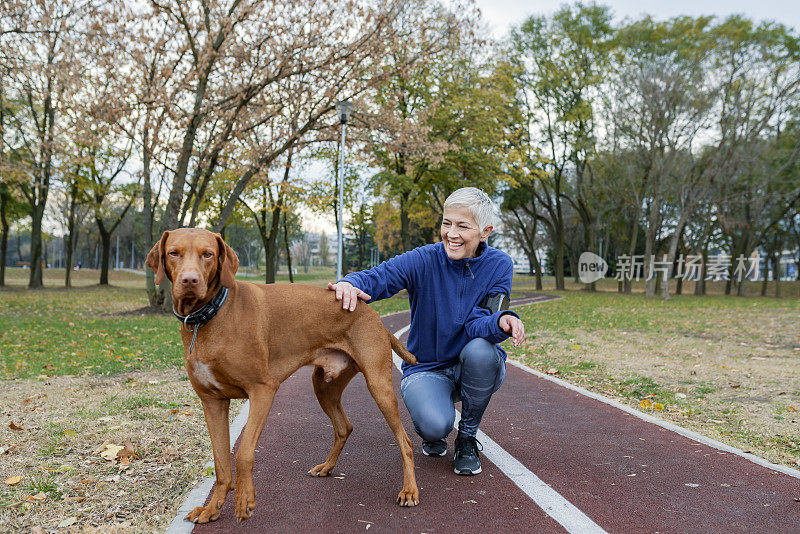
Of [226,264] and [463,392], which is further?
[463,392]

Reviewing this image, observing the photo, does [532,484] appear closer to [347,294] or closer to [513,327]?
[513,327]

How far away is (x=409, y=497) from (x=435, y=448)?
1.04m

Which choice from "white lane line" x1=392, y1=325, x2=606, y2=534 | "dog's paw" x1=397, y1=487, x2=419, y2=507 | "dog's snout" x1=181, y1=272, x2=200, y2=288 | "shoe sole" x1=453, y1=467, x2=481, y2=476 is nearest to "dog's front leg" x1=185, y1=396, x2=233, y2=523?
"dog's snout" x1=181, y1=272, x2=200, y2=288

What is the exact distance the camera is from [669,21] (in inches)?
1046

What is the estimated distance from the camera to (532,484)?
384 centimetres

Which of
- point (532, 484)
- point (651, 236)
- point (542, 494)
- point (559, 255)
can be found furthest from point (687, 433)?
point (559, 255)

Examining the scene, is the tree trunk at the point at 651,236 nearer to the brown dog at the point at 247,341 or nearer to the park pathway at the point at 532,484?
the park pathway at the point at 532,484

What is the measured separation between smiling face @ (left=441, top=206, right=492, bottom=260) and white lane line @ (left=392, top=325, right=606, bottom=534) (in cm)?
152

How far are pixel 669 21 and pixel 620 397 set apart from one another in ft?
A: 82.1

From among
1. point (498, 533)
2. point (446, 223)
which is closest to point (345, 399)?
point (446, 223)

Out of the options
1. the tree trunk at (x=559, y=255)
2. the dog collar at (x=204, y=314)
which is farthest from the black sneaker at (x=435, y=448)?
the tree trunk at (x=559, y=255)

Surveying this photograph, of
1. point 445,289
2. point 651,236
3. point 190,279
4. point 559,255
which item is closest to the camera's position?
point 190,279

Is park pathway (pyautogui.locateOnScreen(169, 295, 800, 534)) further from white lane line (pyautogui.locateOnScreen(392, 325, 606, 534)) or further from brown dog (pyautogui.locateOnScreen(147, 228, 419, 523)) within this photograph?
brown dog (pyautogui.locateOnScreen(147, 228, 419, 523))

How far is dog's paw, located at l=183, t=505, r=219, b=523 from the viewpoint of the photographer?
10.4 feet
